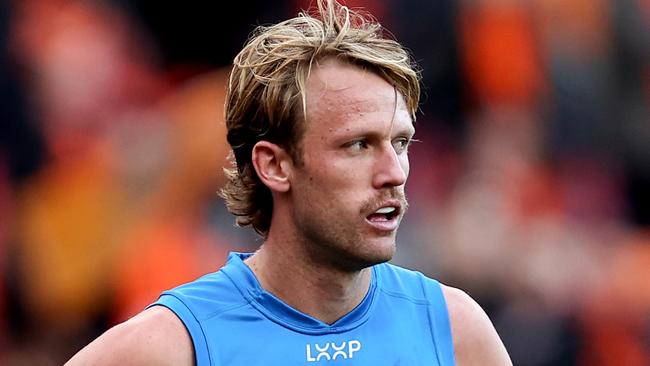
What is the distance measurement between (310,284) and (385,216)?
0.91ft

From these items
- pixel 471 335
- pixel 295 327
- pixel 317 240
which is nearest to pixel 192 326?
pixel 295 327

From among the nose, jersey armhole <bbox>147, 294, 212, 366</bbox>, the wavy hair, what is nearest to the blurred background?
the wavy hair

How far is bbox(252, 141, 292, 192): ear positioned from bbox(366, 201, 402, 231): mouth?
264 millimetres

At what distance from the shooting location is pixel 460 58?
6.34 meters

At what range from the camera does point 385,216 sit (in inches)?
126

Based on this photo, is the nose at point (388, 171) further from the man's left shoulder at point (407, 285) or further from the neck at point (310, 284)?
the man's left shoulder at point (407, 285)

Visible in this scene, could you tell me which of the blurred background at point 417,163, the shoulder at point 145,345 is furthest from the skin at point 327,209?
the blurred background at point 417,163

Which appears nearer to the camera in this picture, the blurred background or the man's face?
the man's face

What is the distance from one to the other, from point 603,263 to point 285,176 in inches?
140

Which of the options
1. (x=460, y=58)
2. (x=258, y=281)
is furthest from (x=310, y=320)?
(x=460, y=58)

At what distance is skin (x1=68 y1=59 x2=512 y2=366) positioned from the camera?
10.1ft

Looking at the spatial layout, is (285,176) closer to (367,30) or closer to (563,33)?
(367,30)

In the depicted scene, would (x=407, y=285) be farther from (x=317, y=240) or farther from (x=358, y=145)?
(x=358, y=145)

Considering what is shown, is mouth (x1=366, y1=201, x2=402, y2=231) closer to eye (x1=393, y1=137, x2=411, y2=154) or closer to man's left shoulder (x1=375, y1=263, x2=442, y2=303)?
eye (x1=393, y1=137, x2=411, y2=154)
